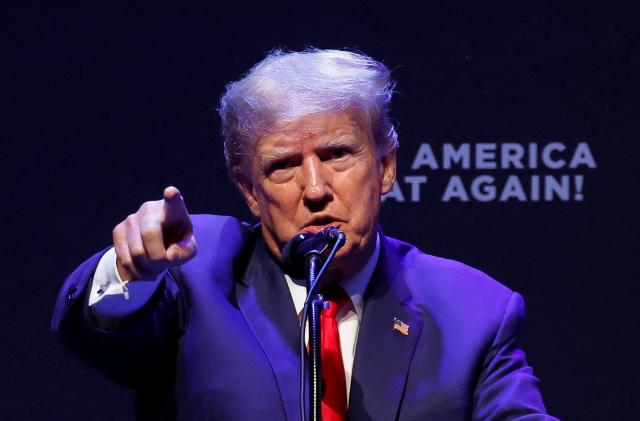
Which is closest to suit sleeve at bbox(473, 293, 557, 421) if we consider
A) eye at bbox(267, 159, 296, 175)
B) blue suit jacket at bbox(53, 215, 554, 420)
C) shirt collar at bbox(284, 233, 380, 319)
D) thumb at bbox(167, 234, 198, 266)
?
blue suit jacket at bbox(53, 215, 554, 420)

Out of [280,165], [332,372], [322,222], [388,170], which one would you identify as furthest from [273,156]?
[332,372]

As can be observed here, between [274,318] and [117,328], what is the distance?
335mm

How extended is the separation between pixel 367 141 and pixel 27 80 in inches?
41.8

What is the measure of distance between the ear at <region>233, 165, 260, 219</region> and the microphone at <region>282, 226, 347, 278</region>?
0.48 metres

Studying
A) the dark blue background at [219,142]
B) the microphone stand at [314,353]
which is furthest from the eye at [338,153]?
the dark blue background at [219,142]

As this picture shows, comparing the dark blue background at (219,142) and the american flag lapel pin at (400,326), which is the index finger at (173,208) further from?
the dark blue background at (219,142)

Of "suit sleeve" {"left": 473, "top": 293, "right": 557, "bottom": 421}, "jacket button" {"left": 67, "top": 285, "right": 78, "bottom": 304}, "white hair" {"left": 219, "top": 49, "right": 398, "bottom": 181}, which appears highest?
"white hair" {"left": 219, "top": 49, "right": 398, "bottom": 181}

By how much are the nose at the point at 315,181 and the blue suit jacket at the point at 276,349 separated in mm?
182

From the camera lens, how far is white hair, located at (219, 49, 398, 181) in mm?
1975

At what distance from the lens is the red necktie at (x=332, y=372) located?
1.89 m

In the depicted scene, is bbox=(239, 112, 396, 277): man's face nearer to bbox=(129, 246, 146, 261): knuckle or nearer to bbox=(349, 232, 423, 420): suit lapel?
bbox=(349, 232, 423, 420): suit lapel

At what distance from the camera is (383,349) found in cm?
198

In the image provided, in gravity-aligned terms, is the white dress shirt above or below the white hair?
below

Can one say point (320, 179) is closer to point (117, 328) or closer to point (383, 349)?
point (383, 349)
